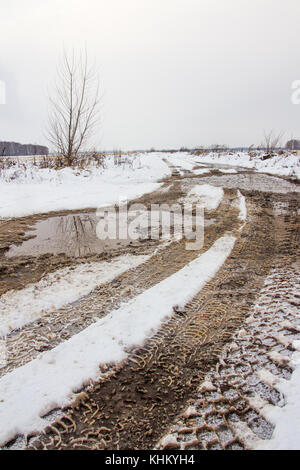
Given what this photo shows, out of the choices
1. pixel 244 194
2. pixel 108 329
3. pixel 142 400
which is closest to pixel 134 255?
pixel 108 329

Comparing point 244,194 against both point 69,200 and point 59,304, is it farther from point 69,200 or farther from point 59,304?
point 59,304

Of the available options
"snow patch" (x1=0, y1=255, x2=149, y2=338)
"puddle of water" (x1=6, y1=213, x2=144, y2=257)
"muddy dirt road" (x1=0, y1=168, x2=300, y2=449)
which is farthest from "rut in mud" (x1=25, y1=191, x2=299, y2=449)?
"puddle of water" (x1=6, y1=213, x2=144, y2=257)

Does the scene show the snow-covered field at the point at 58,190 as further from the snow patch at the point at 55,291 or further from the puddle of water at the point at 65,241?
the snow patch at the point at 55,291

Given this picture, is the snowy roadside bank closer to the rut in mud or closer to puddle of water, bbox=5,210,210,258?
the rut in mud

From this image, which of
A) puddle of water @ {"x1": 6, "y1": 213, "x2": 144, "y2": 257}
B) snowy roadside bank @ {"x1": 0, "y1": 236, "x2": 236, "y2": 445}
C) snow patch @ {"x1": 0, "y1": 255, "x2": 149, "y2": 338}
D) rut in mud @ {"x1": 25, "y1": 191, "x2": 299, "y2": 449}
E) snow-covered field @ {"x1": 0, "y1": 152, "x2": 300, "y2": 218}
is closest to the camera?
rut in mud @ {"x1": 25, "y1": 191, "x2": 299, "y2": 449}

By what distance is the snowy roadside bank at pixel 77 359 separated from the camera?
4.40 feet

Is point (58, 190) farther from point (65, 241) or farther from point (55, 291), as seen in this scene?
point (55, 291)

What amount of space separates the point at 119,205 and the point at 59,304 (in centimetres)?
439

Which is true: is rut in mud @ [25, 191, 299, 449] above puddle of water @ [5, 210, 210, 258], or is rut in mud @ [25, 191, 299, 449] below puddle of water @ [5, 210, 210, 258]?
below

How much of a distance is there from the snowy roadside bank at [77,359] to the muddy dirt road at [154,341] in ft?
0.23

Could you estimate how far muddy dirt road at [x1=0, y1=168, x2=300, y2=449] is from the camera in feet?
4.02

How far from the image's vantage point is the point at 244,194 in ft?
24.9

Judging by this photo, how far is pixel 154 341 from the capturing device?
6.09ft
